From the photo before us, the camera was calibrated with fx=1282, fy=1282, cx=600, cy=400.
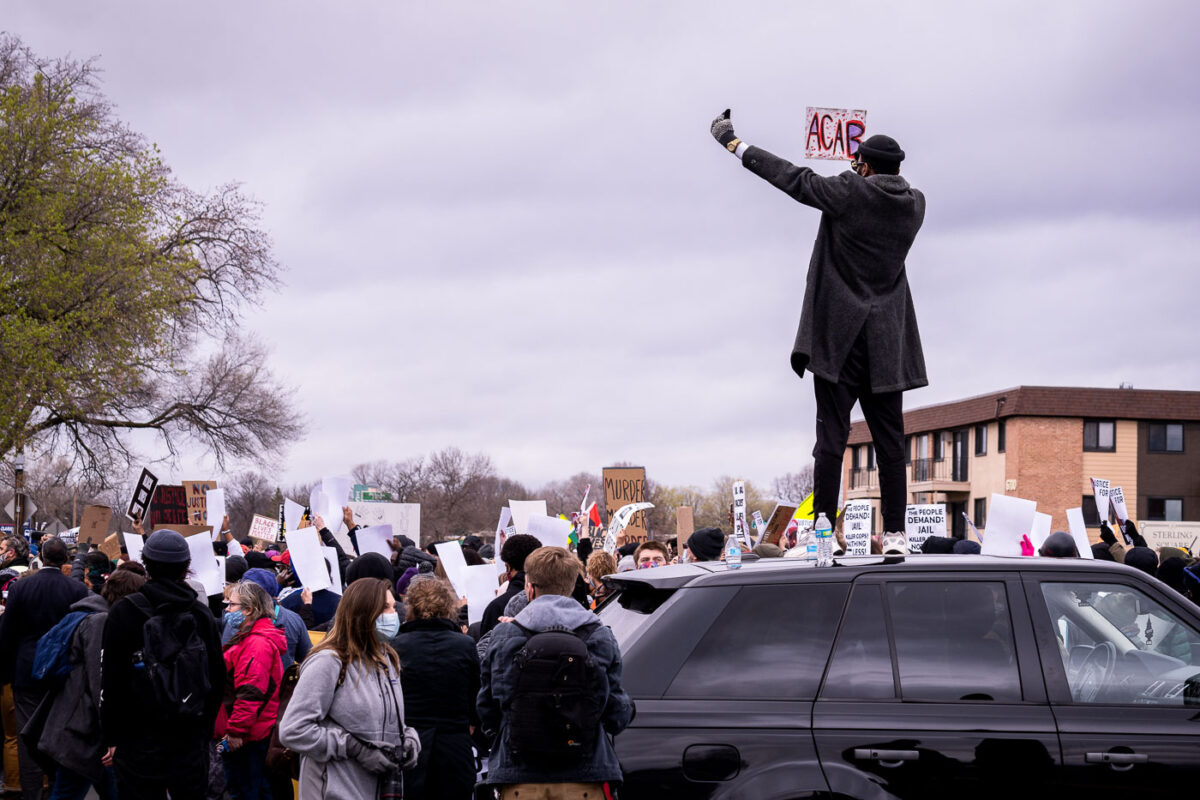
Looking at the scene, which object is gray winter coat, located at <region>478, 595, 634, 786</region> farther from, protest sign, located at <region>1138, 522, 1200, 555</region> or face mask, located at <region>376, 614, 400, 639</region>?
protest sign, located at <region>1138, 522, 1200, 555</region>

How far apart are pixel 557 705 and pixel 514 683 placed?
21 cm

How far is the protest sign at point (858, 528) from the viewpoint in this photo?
25.0ft

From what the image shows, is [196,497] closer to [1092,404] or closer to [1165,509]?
[1092,404]

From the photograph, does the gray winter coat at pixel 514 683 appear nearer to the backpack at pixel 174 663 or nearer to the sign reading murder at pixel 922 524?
the backpack at pixel 174 663

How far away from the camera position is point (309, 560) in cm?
1009

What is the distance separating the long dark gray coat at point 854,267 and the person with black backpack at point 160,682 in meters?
3.73

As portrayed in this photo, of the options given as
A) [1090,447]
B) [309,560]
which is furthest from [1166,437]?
[309,560]

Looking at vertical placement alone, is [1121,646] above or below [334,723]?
above

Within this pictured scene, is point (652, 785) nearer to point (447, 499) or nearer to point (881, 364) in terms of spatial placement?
point (881, 364)

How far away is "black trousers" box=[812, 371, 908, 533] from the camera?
25.1 ft

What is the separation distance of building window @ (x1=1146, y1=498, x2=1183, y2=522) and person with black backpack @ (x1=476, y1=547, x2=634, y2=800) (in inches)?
2107

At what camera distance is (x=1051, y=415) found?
52.1 meters

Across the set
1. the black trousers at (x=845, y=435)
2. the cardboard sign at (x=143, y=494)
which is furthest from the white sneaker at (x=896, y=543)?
the cardboard sign at (x=143, y=494)

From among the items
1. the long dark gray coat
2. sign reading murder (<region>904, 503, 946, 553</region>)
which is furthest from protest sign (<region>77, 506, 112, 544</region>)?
the long dark gray coat
